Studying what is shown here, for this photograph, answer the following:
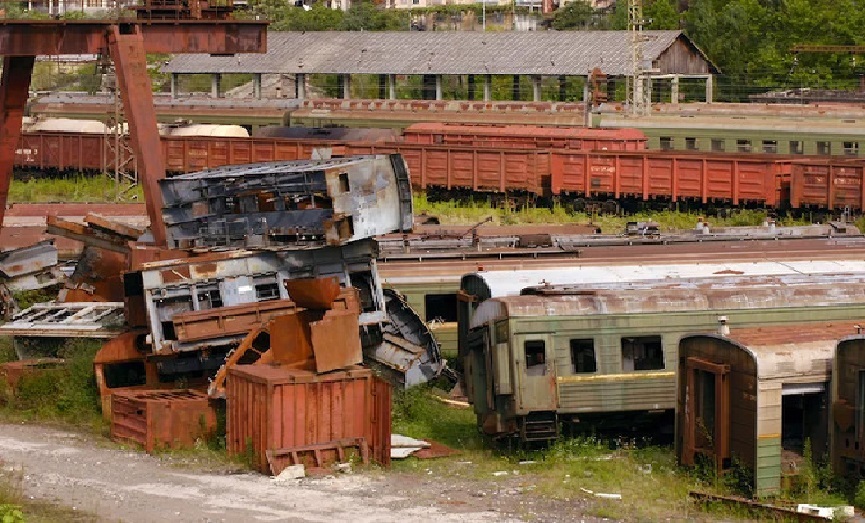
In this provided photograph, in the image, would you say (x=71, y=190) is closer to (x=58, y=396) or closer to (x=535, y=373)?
(x=58, y=396)

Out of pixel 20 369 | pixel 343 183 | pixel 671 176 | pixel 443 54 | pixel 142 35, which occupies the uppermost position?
pixel 443 54

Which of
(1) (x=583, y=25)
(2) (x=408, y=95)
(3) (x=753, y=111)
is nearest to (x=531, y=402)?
(3) (x=753, y=111)

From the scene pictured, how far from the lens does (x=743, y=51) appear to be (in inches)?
3182

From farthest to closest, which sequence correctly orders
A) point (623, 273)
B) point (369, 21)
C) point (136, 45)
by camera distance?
point (369, 21) < point (136, 45) < point (623, 273)

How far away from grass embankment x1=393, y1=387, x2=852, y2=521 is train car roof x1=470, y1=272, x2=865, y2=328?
1.65 m

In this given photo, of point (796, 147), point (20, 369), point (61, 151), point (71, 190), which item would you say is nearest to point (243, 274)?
point (20, 369)

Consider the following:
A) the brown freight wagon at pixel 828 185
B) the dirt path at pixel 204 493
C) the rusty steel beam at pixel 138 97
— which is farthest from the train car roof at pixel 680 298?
the brown freight wagon at pixel 828 185

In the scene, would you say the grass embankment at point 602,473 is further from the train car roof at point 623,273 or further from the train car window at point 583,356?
the train car roof at point 623,273

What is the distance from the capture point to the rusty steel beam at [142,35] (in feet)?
89.2

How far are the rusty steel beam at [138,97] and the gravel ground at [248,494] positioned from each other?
8.13m

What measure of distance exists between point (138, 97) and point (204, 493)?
11.3m

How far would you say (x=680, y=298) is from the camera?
19.7 metres

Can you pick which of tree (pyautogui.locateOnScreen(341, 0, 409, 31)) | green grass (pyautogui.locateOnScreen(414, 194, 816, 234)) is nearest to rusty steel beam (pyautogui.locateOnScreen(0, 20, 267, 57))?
green grass (pyautogui.locateOnScreen(414, 194, 816, 234))

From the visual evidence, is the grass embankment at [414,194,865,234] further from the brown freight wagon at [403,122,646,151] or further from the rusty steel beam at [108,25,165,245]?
the rusty steel beam at [108,25,165,245]
